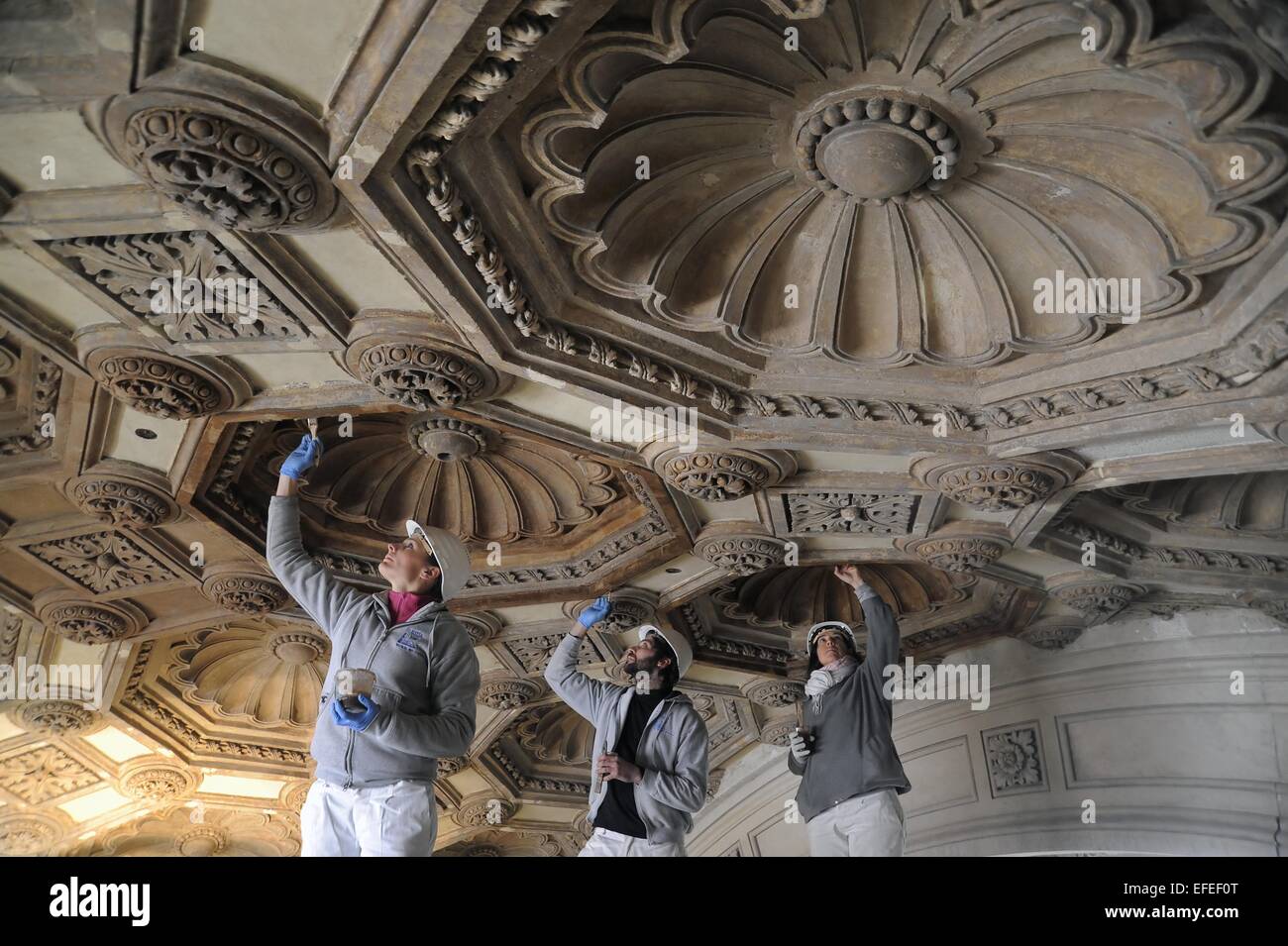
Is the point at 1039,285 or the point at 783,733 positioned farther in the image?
the point at 783,733

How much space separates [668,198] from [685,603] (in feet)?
13.1

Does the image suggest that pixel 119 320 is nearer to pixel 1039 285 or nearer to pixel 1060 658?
pixel 1039 285

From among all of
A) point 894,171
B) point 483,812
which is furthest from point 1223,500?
point 483,812

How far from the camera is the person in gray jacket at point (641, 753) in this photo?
488 centimetres

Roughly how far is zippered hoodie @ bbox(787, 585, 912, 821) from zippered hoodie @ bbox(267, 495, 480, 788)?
6.91 feet

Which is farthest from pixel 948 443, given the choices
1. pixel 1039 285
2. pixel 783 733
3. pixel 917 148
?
pixel 783 733

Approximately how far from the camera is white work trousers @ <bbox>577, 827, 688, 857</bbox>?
15.9 feet

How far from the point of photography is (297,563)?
13.5ft

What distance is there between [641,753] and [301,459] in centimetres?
207

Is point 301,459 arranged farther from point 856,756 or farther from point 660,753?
point 856,756

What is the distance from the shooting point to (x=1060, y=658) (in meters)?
8.75

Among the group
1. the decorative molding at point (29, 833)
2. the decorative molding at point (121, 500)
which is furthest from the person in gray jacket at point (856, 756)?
the decorative molding at point (29, 833)

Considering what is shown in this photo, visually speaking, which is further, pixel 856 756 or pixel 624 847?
pixel 856 756

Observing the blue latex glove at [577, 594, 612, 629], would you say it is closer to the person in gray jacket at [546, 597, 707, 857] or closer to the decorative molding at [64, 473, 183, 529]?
the person in gray jacket at [546, 597, 707, 857]
